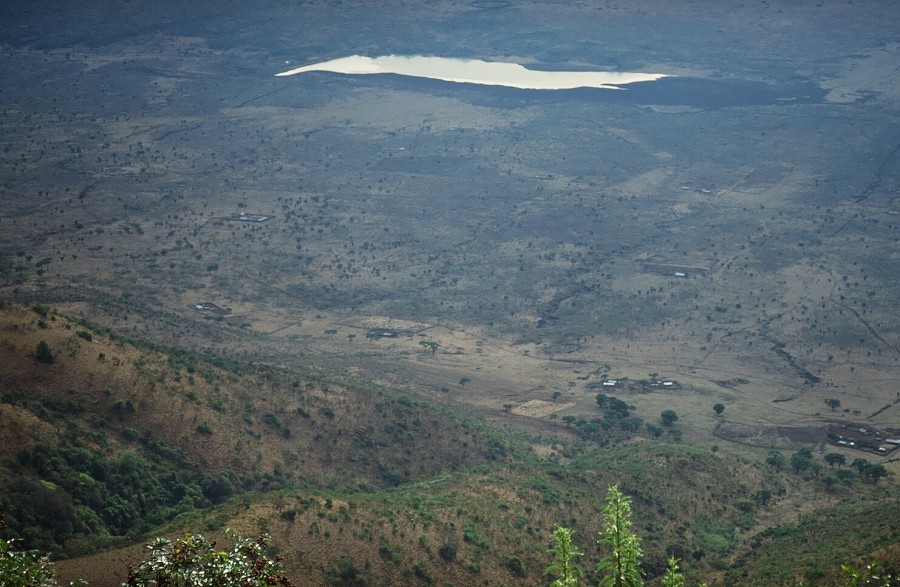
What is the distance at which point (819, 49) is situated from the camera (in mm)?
145000

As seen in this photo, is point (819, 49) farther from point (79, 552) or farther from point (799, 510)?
point (79, 552)

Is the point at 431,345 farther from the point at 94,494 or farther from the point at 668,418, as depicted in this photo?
the point at 94,494

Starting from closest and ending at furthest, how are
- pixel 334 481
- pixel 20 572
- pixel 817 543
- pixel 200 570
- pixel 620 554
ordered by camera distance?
pixel 620 554
pixel 20 572
pixel 200 570
pixel 817 543
pixel 334 481

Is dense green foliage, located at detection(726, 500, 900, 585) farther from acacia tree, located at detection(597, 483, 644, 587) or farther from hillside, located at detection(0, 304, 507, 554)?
acacia tree, located at detection(597, 483, 644, 587)

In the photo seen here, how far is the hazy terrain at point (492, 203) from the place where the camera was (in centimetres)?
6625

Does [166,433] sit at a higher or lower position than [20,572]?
lower

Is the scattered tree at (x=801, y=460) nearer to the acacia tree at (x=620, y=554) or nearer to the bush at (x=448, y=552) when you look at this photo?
the bush at (x=448, y=552)

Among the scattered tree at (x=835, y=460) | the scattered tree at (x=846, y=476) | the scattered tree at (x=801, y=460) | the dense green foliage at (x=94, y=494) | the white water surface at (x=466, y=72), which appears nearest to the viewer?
the dense green foliage at (x=94, y=494)

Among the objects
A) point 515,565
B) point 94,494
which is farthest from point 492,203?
point 94,494

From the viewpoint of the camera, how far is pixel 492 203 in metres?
101

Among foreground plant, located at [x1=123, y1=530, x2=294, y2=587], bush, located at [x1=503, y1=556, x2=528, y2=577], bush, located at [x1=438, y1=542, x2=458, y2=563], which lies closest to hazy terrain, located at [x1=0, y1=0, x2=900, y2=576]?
bush, located at [x1=503, y1=556, x2=528, y2=577]

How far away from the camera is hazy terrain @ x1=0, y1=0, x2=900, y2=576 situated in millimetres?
66250

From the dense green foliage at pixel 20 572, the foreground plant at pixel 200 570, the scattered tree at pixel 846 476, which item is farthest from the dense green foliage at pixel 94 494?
the scattered tree at pixel 846 476

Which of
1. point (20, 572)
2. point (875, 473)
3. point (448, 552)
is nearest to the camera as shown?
point (20, 572)
